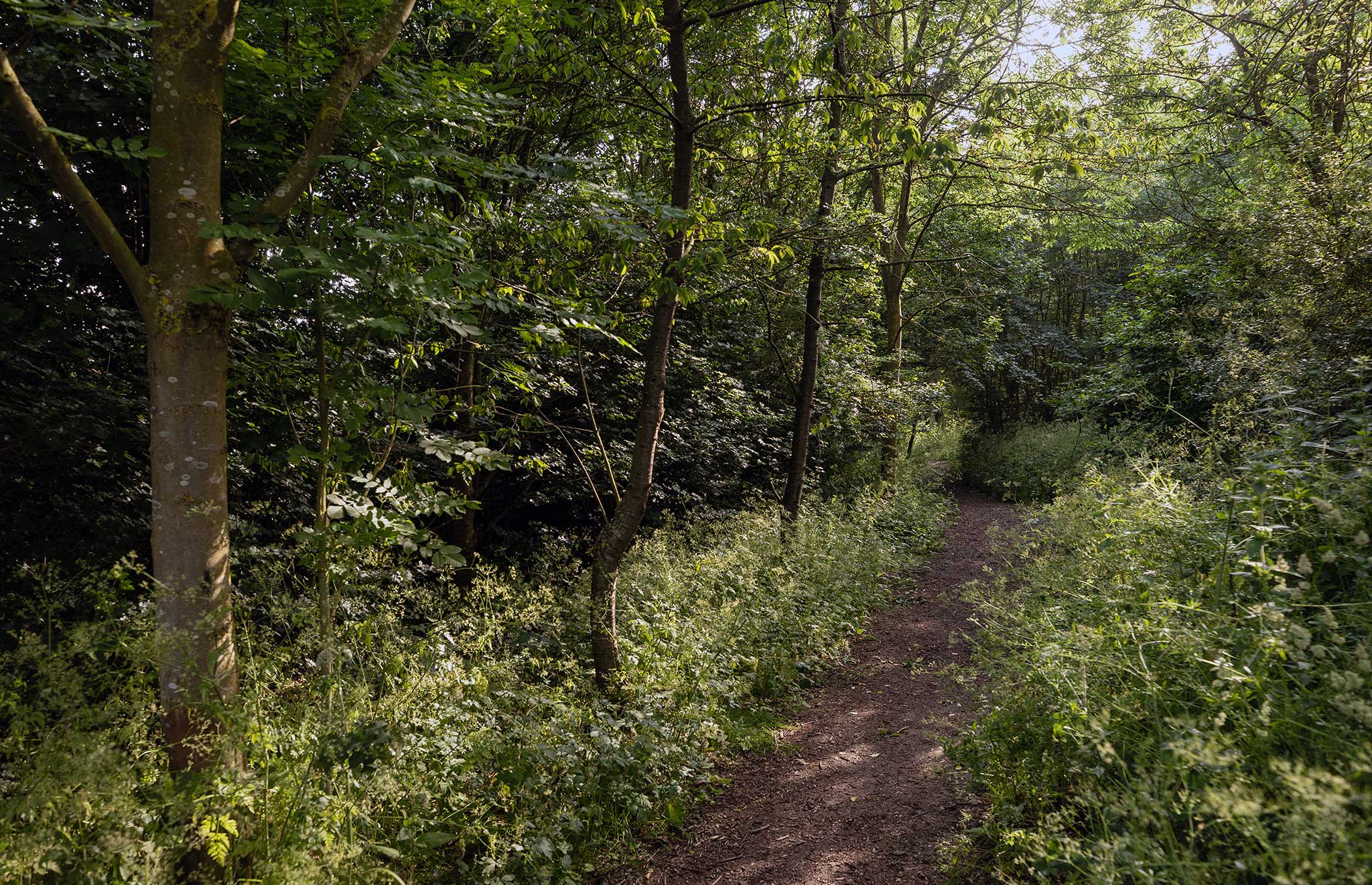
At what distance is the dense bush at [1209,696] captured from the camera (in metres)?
2.02

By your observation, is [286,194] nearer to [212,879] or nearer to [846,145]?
[212,879]

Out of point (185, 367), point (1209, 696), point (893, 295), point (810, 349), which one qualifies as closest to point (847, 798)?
point (1209, 696)

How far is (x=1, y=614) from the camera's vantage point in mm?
3781

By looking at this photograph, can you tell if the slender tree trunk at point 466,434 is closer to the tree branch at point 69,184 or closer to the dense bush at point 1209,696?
the tree branch at point 69,184

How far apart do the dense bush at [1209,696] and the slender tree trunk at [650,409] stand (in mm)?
2667

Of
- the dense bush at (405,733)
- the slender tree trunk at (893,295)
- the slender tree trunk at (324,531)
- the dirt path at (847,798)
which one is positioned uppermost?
the slender tree trunk at (893,295)

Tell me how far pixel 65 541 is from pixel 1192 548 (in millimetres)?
6925

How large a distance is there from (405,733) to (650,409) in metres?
3.09

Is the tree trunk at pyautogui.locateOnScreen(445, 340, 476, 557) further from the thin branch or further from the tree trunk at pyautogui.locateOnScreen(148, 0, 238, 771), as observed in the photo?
the tree trunk at pyautogui.locateOnScreen(148, 0, 238, 771)

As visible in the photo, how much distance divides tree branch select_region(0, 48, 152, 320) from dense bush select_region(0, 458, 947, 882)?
1.25 m

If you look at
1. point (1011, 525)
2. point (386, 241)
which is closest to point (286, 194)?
point (386, 241)

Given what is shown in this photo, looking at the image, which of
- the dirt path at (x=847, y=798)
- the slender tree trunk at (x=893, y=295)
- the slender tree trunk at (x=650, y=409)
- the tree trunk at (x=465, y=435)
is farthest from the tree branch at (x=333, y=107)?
the slender tree trunk at (x=893, y=295)

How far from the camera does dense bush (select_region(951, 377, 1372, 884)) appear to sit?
6.61ft

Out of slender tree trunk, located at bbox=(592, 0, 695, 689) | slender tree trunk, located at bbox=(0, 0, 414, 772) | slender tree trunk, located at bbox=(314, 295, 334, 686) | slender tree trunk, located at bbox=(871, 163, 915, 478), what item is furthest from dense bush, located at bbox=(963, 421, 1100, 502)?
slender tree trunk, located at bbox=(0, 0, 414, 772)
